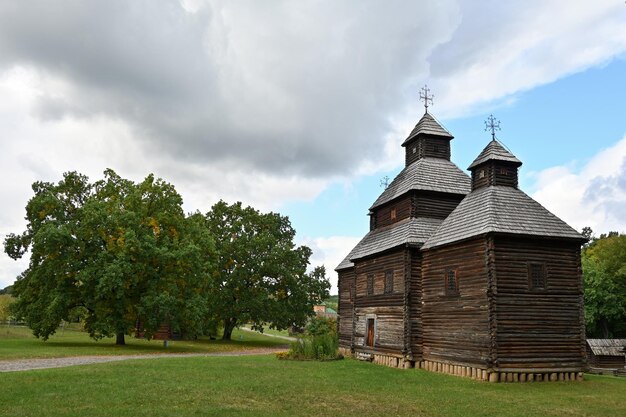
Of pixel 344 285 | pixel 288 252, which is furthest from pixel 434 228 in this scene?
pixel 288 252

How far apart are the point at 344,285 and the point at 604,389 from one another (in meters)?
22.5

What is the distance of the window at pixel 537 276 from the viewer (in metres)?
23.0

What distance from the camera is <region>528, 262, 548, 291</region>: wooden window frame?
23.0 metres

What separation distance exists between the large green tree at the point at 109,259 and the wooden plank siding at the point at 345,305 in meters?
10.4

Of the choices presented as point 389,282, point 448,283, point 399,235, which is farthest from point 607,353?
point 448,283

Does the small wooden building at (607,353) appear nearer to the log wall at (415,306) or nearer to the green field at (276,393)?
the green field at (276,393)

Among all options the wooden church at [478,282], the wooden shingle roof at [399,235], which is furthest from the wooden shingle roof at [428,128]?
the wooden shingle roof at [399,235]

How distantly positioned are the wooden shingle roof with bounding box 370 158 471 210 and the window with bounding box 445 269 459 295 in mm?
6322

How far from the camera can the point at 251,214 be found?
54.0 m

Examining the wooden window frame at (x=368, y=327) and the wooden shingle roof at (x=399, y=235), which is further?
the wooden window frame at (x=368, y=327)

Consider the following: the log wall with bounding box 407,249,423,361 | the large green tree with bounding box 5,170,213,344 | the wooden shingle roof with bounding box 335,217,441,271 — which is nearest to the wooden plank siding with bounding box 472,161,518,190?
the wooden shingle roof with bounding box 335,217,441,271

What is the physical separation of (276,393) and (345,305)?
23630mm

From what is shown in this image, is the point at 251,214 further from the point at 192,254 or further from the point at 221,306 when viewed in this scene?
the point at 192,254

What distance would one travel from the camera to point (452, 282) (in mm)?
24875
